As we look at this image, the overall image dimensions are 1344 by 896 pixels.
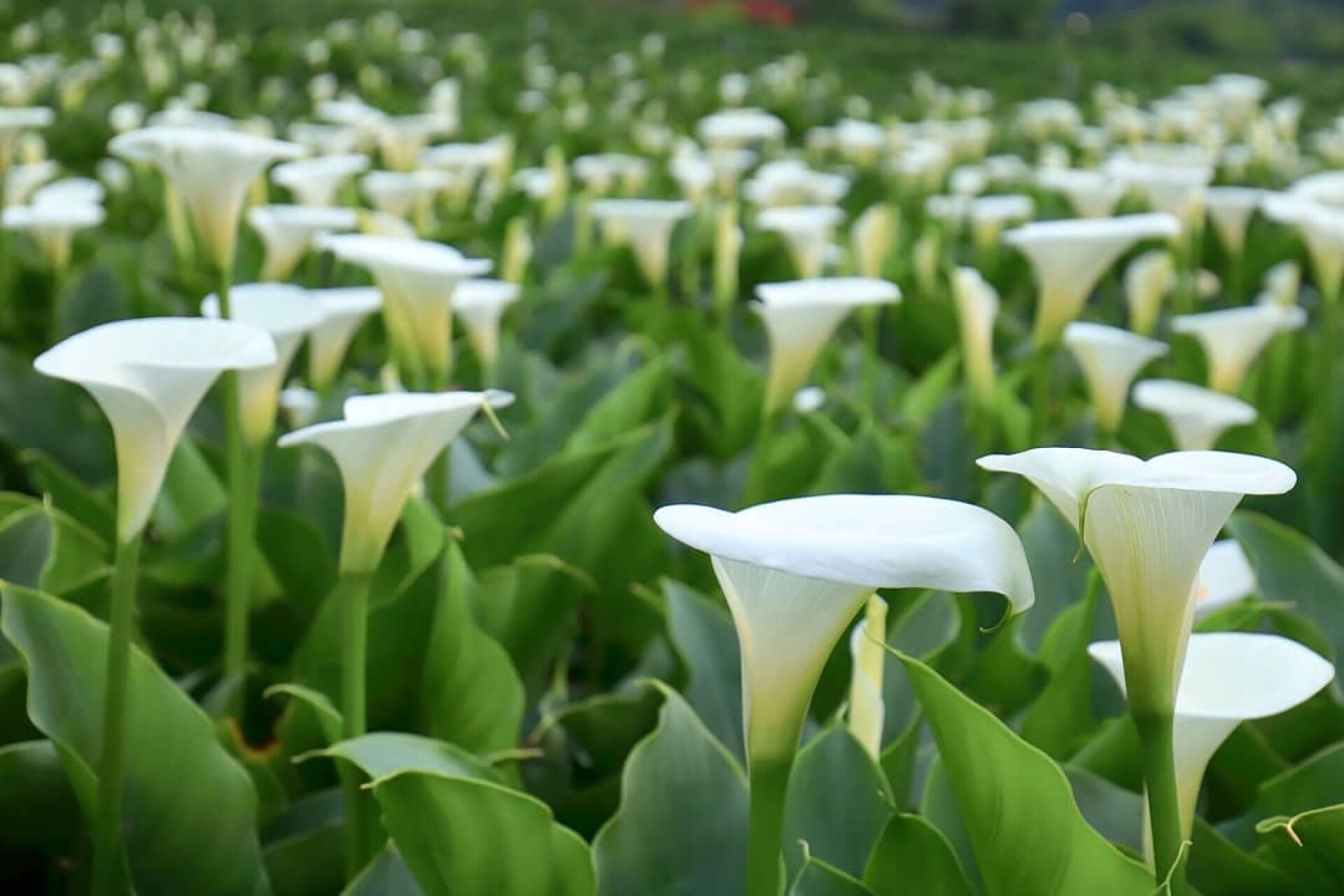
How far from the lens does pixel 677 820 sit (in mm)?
848

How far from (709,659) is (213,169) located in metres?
0.54

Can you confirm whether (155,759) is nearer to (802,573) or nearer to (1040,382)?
(802,573)

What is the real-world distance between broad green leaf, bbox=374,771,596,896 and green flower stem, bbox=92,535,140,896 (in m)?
0.17

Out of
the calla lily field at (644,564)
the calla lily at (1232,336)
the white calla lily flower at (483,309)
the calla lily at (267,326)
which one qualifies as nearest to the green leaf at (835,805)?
the calla lily field at (644,564)

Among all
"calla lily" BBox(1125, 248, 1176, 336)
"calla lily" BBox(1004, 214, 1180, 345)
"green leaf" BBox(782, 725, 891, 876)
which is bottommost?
"calla lily" BBox(1125, 248, 1176, 336)

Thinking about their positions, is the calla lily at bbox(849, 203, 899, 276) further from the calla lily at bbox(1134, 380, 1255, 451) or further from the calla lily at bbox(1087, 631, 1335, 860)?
the calla lily at bbox(1087, 631, 1335, 860)

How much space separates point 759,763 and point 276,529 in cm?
72

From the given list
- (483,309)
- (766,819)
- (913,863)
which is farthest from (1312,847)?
(483,309)

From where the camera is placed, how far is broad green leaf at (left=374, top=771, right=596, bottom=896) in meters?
0.74

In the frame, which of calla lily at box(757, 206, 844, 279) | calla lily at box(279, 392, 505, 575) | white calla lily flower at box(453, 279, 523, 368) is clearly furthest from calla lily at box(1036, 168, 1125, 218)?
calla lily at box(279, 392, 505, 575)

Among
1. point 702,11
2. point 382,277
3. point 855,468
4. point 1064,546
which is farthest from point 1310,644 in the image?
point 702,11

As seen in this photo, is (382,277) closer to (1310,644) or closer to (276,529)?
(276,529)

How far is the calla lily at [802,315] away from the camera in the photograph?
1197 mm

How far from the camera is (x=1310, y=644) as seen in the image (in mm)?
1110
